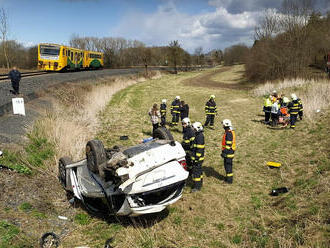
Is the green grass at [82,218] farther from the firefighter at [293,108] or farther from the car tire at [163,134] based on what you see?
the firefighter at [293,108]

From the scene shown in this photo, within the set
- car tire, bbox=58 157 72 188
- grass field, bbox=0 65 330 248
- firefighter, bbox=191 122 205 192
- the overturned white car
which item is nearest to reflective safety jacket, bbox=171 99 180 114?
grass field, bbox=0 65 330 248

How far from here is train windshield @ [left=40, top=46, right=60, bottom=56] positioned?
23.5 meters

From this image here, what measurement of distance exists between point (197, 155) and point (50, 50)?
73.6 feet

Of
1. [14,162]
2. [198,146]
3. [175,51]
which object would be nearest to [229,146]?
[198,146]

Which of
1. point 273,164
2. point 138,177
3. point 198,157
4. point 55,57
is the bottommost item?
point 273,164

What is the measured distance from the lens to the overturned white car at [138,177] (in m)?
4.01

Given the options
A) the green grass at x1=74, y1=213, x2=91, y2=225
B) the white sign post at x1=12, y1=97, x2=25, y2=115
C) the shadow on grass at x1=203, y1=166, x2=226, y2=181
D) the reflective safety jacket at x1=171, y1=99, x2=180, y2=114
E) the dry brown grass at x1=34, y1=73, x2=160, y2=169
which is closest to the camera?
the green grass at x1=74, y1=213, x2=91, y2=225

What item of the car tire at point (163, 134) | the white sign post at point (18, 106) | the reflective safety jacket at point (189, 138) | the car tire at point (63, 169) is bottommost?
the car tire at point (63, 169)

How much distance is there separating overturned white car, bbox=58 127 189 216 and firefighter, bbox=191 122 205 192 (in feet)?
5.63

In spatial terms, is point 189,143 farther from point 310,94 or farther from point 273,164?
point 310,94

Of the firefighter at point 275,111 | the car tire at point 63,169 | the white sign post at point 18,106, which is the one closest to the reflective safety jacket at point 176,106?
the firefighter at point 275,111

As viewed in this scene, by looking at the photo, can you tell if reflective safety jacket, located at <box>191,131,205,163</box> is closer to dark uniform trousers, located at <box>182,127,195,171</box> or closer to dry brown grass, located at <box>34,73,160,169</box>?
dark uniform trousers, located at <box>182,127,195,171</box>

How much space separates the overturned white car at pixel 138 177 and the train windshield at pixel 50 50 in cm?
2201

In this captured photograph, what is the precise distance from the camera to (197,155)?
6449mm
